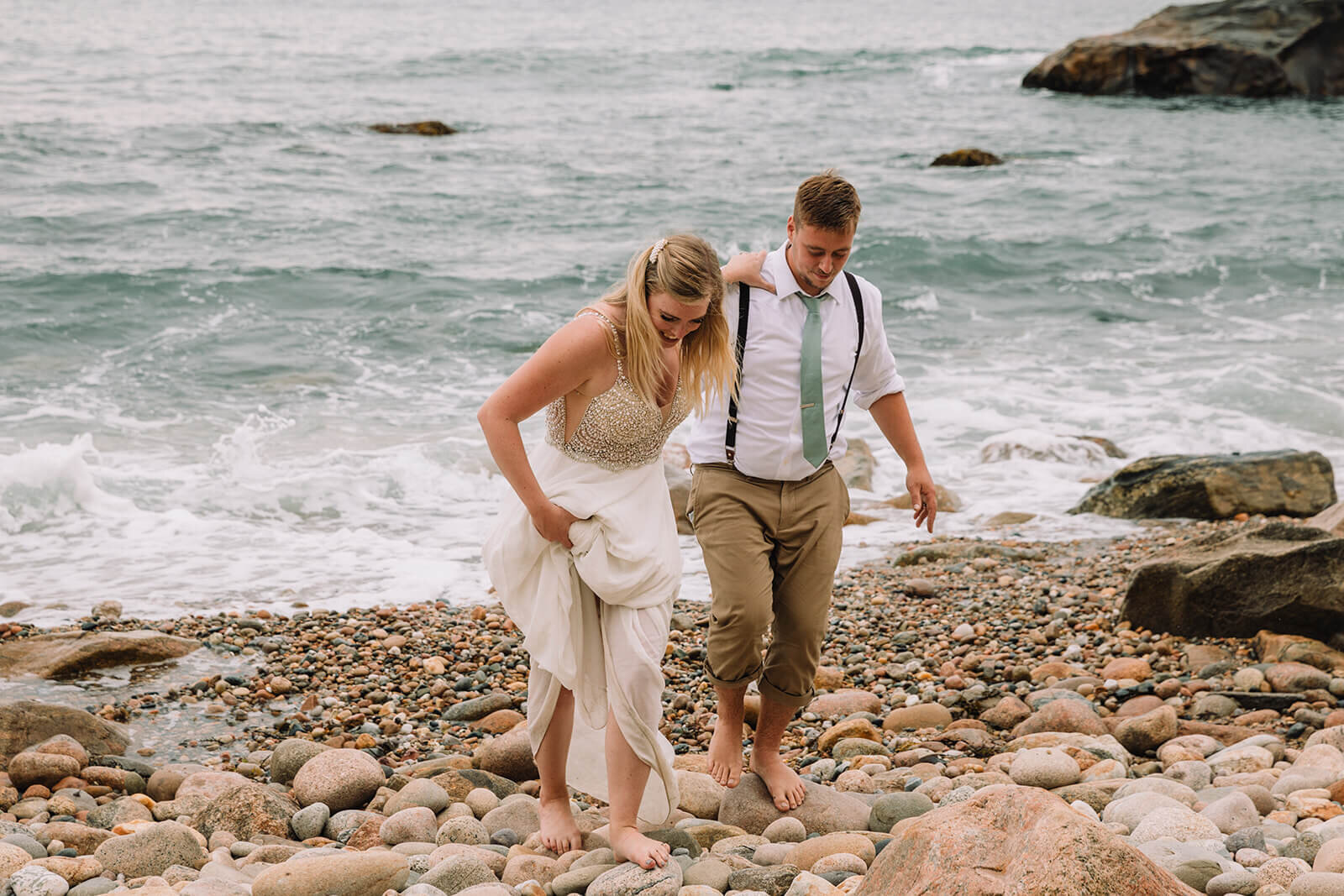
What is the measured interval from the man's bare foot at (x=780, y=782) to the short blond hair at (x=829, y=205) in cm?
188

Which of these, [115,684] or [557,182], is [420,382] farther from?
[557,182]

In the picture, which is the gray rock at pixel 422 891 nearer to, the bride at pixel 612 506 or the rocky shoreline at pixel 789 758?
the rocky shoreline at pixel 789 758

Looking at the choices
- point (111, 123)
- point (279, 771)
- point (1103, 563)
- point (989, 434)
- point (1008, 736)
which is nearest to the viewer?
point (279, 771)

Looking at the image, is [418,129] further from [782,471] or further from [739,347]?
[782,471]

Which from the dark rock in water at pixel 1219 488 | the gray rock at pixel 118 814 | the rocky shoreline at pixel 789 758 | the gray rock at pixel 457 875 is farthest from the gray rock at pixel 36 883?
the dark rock in water at pixel 1219 488

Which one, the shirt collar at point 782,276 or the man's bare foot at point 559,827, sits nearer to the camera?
the man's bare foot at point 559,827

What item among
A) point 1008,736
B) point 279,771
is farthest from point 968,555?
point 279,771

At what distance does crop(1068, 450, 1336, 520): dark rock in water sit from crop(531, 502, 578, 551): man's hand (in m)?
6.36

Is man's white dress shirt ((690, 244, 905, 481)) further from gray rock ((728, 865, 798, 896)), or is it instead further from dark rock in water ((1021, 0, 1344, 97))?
dark rock in water ((1021, 0, 1344, 97))

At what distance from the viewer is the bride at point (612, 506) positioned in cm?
354

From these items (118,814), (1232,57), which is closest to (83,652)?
(118,814)

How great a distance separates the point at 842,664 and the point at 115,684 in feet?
11.5

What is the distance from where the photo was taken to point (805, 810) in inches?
168

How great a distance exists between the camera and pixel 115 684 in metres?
5.90
